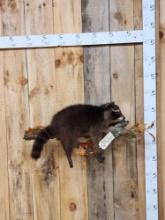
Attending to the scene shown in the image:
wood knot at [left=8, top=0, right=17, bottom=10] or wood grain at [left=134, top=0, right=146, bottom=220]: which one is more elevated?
wood knot at [left=8, top=0, right=17, bottom=10]

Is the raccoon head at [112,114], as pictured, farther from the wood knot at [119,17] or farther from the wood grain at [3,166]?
the wood grain at [3,166]

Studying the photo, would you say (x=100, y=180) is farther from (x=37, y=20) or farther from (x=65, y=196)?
(x=37, y=20)

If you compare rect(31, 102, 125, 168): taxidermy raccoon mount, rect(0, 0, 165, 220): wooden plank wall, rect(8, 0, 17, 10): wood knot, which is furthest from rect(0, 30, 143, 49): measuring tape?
rect(31, 102, 125, 168): taxidermy raccoon mount

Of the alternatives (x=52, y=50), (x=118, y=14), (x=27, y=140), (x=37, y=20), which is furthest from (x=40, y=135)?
(x=118, y=14)

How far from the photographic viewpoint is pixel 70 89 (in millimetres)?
1697

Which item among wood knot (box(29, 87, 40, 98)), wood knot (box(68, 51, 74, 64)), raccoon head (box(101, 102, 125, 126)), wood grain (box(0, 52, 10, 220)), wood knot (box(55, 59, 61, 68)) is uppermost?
wood knot (box(68, 51, 74, 64))

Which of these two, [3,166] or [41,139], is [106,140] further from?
[3,166]

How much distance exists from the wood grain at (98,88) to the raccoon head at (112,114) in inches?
4.7

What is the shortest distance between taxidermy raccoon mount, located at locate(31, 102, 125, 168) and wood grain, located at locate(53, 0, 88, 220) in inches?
4.5

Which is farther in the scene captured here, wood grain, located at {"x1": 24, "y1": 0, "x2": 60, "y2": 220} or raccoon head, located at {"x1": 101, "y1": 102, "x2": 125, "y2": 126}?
wood grain, located at {"x1": 24, "y1": 0, "x2": 60, "y2": 220}

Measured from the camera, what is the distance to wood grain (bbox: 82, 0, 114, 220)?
1658 mm

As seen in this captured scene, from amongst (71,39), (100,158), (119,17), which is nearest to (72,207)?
(100,158)

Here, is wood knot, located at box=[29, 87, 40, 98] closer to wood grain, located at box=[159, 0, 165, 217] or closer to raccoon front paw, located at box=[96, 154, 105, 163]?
raccoon front paw, located at box=[96, 154, 105, 163]

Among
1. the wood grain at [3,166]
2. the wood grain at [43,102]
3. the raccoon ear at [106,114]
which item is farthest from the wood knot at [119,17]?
the wood grain at [3,166]
